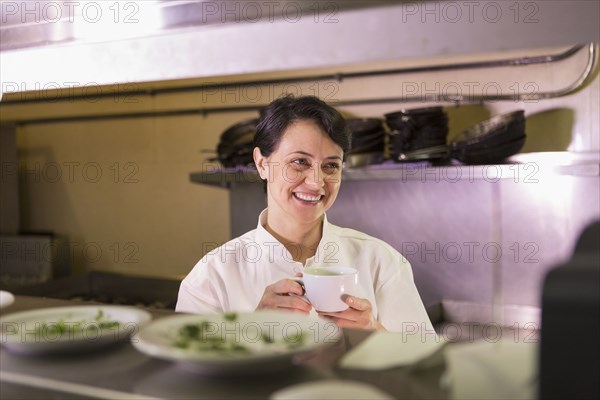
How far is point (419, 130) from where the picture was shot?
229 cm

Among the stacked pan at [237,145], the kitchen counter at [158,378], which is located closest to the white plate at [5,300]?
the kitchen counter at [158,378]

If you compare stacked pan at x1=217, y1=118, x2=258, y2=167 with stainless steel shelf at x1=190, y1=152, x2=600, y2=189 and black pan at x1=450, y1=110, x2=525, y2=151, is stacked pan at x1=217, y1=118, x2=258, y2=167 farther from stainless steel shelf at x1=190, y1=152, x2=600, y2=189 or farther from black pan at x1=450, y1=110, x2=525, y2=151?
black pan at x1=450, y1=110, x2=525, y2=151

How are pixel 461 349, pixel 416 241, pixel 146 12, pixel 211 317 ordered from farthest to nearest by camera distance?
pixel 416 241 < pixel 211 317 < pixel 146 12 < pixel 461 349

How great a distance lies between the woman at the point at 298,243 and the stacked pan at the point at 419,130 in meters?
0.89

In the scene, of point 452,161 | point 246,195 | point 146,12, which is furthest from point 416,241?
point 146,12

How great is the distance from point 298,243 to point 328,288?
1.88 feet

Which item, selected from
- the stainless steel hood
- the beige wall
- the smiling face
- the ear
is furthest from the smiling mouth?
the beige wall

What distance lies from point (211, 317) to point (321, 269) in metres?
0.18

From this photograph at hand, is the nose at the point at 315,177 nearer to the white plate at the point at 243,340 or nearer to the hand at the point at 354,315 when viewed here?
the hand at the point at 354,315

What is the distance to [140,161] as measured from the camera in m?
3.67

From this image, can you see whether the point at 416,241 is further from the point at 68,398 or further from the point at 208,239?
the point at 68,398

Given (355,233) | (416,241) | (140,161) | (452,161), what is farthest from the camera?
(140,161)

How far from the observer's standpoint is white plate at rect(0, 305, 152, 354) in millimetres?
822

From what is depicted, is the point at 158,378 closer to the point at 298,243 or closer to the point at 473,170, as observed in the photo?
the point at 298,243
